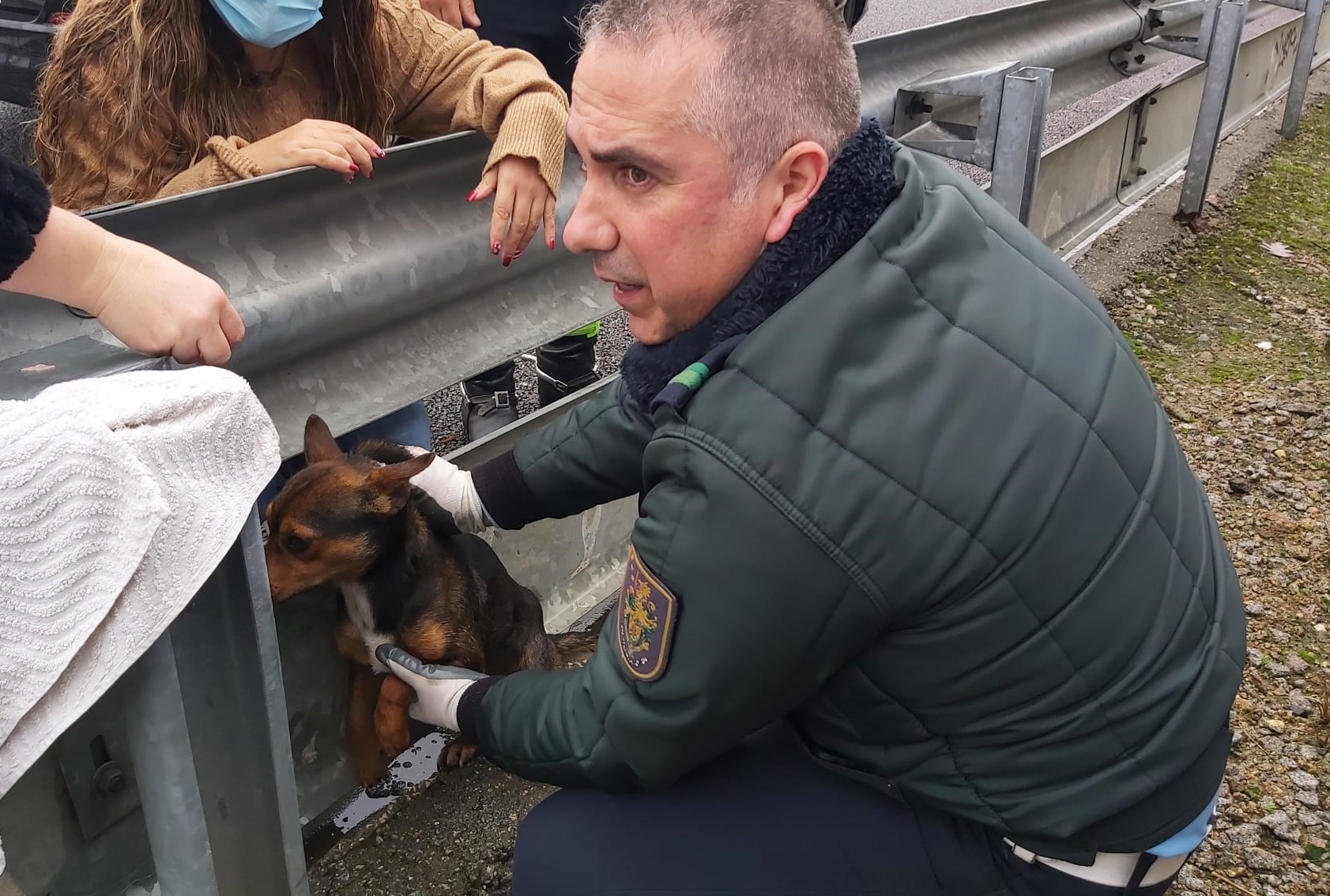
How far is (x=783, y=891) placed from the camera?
2080mm

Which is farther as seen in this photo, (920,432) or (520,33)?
(520,33)

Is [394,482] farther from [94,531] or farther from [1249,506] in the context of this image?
[1249,506]

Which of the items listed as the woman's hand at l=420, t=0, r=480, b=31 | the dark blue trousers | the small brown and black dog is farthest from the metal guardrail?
the woman's hand at l=420, t=0, r=480, b=31

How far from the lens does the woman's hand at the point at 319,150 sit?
2.26 m

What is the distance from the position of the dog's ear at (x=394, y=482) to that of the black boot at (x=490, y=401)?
1787 millimetres

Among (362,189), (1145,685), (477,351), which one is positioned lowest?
(1145,685)

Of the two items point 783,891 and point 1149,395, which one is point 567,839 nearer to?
point 783,891

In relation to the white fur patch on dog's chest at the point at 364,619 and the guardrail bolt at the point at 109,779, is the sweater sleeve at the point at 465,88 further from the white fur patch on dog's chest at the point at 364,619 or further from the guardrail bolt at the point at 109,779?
the guardrail bolt at the point at 109,779

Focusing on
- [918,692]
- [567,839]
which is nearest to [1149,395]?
[918,692]

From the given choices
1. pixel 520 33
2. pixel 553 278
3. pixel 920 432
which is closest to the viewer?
pixel 920 432

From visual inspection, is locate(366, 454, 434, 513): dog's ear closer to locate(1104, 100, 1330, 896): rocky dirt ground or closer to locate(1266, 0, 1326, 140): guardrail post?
locate(1104, 100, 1330, 896): rocky dirt ground

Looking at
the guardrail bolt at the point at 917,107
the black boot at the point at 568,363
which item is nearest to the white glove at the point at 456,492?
the black boot at the point at 568,363

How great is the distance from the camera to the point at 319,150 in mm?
2307

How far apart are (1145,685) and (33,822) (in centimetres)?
183
